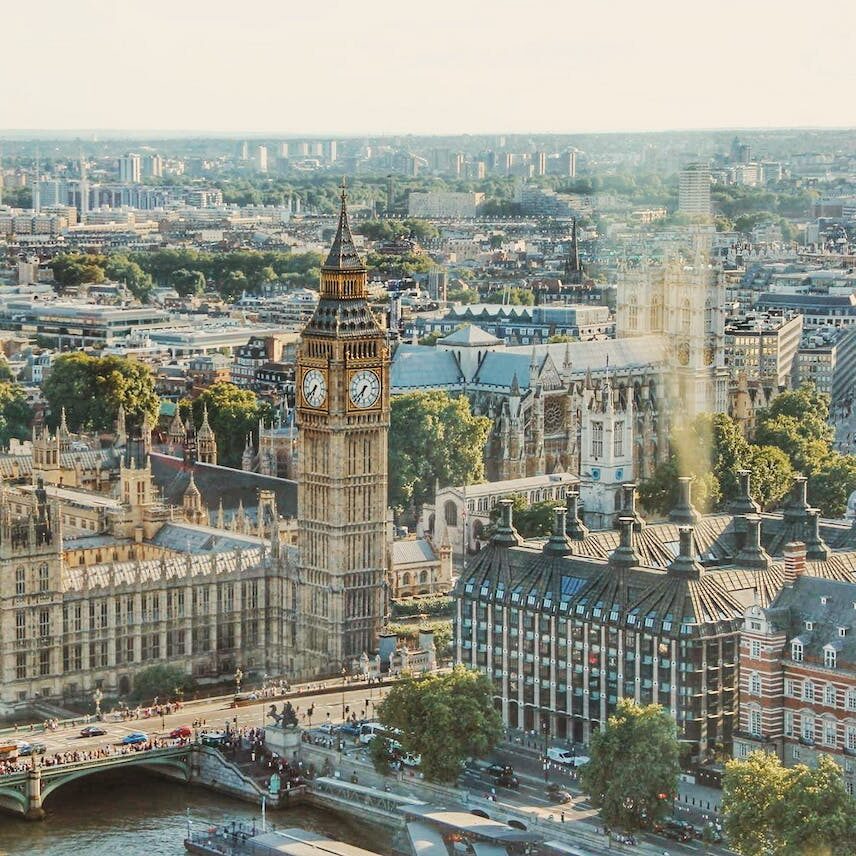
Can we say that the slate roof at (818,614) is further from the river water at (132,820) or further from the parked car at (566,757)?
the river water at (132,820)

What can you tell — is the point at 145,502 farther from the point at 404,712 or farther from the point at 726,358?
the point at 726,358

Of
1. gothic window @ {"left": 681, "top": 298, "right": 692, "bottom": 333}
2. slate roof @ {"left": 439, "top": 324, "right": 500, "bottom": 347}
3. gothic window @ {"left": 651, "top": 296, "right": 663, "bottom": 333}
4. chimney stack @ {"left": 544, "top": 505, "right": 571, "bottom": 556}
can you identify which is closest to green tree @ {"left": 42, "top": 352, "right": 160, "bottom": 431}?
slate roof @ {"left": 439, "top": 324, "right": 500, "bottom": 347}

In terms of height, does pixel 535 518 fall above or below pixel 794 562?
below

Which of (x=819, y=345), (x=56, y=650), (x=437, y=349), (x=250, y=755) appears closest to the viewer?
(x=250, y=755)

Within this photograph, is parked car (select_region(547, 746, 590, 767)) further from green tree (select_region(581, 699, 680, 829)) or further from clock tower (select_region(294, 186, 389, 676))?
clock tower (select_region(294, 186, 389, 676))

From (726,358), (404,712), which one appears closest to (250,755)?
(404,712)

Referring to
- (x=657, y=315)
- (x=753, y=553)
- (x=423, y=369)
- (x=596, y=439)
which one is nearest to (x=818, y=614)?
(x=753, y=553)

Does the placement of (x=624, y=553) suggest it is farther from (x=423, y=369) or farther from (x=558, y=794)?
(x=423, y=369)
